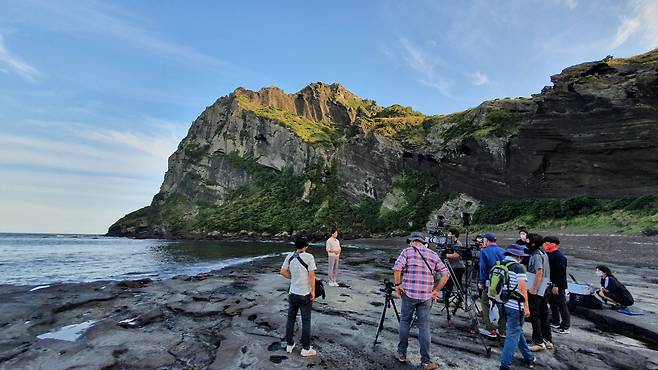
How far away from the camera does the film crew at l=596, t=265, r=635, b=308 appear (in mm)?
10500

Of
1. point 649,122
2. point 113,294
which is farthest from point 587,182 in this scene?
point 113,294

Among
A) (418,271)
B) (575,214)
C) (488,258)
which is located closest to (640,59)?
(575,214)

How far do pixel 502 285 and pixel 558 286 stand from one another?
10.0ft

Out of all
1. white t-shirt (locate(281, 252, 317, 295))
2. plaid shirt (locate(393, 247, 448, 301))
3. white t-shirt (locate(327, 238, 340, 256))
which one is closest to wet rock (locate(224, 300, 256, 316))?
white t-shirt (locate(327, 238, 340, 256))

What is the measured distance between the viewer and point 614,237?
2800cm

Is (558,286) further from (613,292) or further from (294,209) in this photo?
(294,209)

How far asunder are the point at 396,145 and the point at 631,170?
47827 millimetres

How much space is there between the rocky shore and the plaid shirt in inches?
55.4

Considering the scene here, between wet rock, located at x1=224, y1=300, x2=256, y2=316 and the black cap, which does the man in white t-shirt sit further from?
wet rock, located at x1=224, y1=300, x2=256, y2=316

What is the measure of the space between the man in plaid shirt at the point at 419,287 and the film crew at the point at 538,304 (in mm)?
2305

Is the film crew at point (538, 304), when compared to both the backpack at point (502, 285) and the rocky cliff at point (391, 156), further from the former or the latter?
the rocky cliff at point (391, 156)

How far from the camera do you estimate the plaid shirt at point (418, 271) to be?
6594mm

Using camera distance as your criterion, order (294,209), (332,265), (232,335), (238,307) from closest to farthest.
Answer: (232,335) → (238,307) → (332,265) → (294,209)

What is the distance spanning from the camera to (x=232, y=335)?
8688 mm
